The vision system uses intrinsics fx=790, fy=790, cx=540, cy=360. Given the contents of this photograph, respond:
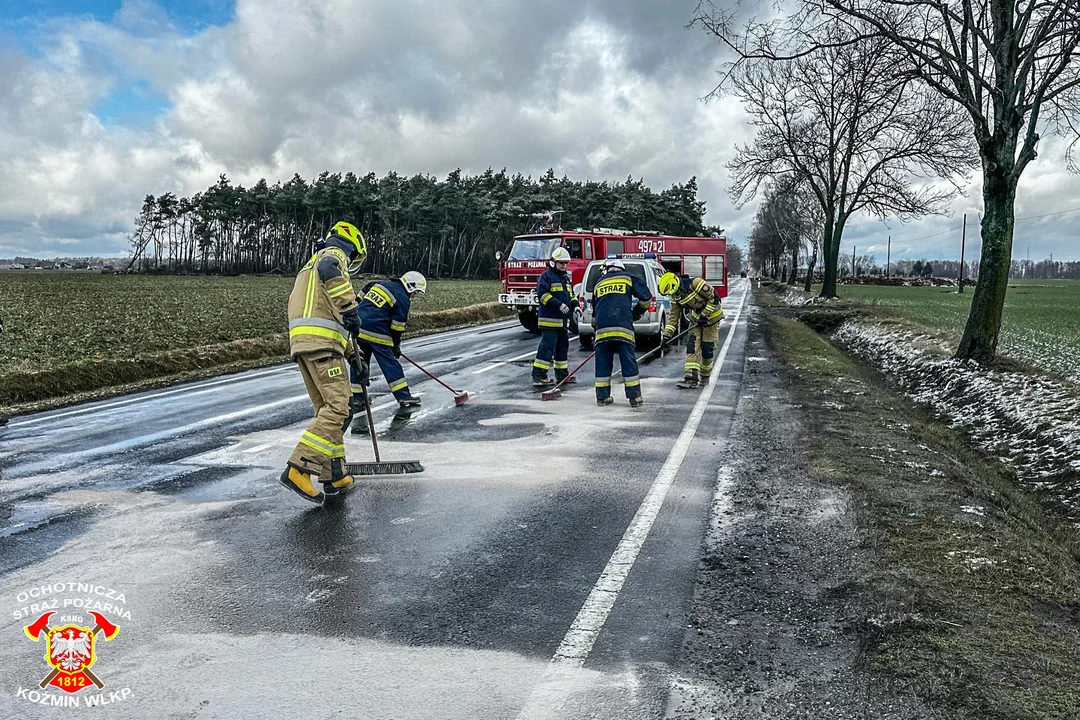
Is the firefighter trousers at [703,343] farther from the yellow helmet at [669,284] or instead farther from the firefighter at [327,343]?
the firefighter at [327,343]

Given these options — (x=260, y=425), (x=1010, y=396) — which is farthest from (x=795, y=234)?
(x=260, y=425)

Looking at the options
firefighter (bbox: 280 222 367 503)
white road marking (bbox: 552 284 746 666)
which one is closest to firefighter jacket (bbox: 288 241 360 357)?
firefighter (bbox: 280 222 367 503)

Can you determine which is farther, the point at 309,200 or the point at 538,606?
the point at 309,200

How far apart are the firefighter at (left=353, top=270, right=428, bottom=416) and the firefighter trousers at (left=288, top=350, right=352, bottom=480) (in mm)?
3538

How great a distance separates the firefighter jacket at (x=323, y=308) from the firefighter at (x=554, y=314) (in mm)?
5565

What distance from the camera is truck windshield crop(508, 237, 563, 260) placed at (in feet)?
75.3

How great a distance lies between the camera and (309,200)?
83.8 m

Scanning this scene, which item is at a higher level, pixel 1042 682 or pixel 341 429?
pixel 341 429

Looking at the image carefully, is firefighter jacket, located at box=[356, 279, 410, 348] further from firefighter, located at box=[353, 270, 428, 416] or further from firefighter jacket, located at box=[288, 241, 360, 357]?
firefighter jacket, located at box=[288, 241, 360, 357]

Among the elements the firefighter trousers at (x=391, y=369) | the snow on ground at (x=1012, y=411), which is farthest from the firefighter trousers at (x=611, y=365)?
the snow on ground at (x=1012, y=411)

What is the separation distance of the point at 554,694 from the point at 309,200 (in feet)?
283

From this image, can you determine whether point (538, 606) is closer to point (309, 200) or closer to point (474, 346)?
point (474, 346)

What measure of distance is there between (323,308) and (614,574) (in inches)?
124

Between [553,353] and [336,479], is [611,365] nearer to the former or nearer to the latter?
[553,353]
